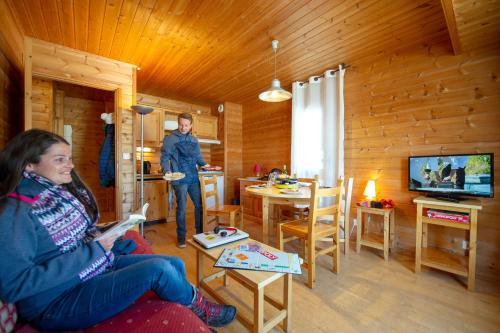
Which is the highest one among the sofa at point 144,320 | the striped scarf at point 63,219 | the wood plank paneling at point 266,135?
the wood plank paneling at point 266,135

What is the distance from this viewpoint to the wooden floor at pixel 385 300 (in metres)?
1.45

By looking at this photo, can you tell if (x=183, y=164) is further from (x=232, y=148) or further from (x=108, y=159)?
(x=232, y=148)

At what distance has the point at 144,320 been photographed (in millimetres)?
874

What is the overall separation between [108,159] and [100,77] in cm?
103

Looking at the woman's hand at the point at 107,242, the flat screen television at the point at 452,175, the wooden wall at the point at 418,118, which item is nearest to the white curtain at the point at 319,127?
the wooden wall at the point at 418,118

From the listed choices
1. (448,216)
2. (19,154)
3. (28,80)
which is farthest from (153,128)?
(448,216)

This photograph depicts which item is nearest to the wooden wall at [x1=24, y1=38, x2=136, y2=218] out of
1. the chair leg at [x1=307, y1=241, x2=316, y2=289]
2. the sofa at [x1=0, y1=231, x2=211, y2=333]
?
the sofa at [x1=0, y1=231, x2=211, y2=333]

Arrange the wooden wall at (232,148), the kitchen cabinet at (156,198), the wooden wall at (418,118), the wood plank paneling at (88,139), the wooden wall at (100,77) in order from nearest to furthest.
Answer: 1. the wooden wall at (418,118)
2. the wooden wall at (100,77)
3. the kitchen cabinet at (156,198)
4. the wood plank paneling at (88,139)
5. the wooden wall at (232,148)

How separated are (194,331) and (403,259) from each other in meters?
2.46

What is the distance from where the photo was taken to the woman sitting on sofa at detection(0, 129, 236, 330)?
0.74 m

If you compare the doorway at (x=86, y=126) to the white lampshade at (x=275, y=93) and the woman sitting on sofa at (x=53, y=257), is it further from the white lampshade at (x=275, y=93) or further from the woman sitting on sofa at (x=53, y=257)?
the woman sitting on sofa at (x=53, y=257)

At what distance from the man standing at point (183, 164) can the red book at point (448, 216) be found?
98.4 inches

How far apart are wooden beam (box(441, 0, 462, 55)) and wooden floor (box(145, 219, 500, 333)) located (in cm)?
213

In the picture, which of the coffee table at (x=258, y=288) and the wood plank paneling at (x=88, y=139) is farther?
the wood plank paneling at (x=88, y=139)
